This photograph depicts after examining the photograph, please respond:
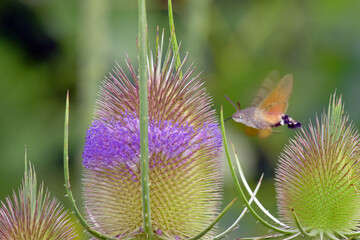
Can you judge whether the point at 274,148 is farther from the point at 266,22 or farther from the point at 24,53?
the point at 24,53

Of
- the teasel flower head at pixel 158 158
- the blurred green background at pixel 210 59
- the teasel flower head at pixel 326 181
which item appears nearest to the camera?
the teasel flower head at pixel 158 158

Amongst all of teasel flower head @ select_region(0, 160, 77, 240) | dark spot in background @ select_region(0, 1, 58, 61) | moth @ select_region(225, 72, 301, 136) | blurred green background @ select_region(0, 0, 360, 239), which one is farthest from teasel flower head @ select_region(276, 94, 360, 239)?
dark spot in background @ select_region(0, 1, 58, 61)

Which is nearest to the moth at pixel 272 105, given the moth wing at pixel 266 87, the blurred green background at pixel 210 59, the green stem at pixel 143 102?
the moth wing at pixel 266 87

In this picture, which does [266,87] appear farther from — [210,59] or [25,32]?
[25,32]

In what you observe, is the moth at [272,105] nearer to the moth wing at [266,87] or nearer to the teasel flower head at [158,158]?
the moth wing at [266,87]

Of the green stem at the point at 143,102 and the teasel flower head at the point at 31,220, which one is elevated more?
the green stem at the point at 143,102

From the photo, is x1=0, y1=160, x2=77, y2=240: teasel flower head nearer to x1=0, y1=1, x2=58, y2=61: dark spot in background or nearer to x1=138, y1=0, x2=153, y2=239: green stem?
x1=138, y1=0, x2=153, y2=239: green stem

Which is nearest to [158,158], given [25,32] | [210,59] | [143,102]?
[143,102]
